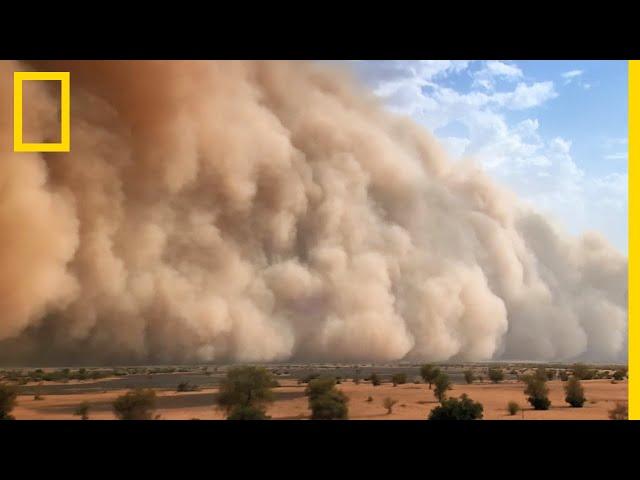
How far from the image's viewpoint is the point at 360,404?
13125 millimetres

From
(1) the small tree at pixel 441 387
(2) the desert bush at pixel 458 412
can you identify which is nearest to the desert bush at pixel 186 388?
(1) the small tree at pixel 441 387

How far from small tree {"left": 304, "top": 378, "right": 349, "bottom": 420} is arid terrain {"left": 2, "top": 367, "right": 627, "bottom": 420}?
0.33 meters

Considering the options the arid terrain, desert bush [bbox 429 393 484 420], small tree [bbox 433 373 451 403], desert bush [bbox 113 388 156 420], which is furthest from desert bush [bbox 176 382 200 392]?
desert bush [bbox 429 393 484 420]

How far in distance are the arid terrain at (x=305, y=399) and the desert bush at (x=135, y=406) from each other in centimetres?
46

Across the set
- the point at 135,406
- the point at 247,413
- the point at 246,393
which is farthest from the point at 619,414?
the point at 135,406

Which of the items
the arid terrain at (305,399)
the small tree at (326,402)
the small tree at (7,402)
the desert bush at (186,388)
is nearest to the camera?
the small tree at (326,402)

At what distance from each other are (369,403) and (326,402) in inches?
82.7

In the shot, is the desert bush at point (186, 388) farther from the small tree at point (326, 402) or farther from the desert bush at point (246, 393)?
the small tree at point (326, 402)

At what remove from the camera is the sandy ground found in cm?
1169

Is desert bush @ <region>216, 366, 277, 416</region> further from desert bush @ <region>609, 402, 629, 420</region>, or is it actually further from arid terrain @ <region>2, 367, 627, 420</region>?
desert bush @ <region>609, 402, 629, 420</region>

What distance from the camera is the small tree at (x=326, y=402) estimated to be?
36.8 feet
